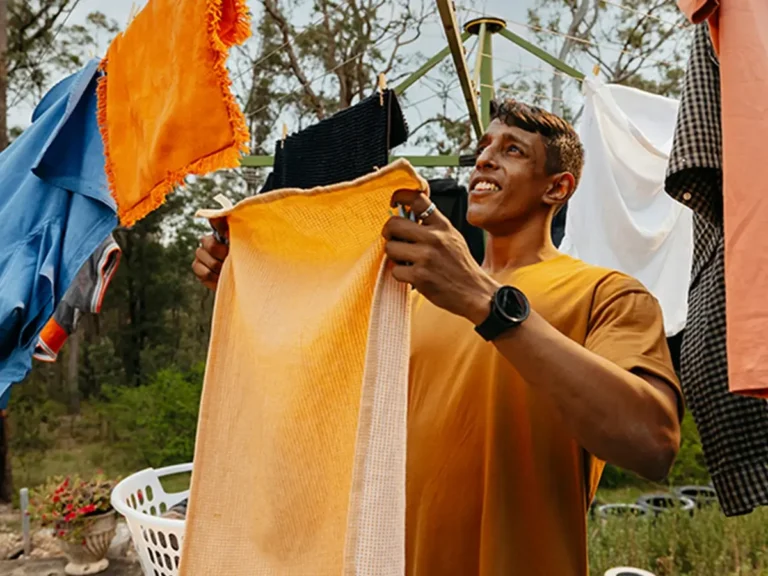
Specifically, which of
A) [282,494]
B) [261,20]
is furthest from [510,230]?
[261,20]

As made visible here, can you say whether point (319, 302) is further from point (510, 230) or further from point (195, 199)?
point (195, 199)

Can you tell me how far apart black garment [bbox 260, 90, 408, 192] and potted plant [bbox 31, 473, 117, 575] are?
319 cm

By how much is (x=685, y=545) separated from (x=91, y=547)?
351 centimetres

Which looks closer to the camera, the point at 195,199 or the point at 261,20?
the point at 261,20

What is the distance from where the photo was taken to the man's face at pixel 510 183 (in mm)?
1526

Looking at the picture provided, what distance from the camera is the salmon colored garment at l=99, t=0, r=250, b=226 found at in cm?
122

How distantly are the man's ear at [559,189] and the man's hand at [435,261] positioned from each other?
640 millimetres

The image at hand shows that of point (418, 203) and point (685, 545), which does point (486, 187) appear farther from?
point (685, 545)

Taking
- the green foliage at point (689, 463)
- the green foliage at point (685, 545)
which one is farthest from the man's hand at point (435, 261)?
the green foliage at point (689, 463)

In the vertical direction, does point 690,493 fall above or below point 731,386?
below

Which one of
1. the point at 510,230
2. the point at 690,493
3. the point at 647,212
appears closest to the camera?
the point at 510,230

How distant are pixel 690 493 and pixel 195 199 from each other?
941 cm

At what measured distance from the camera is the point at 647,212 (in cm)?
301

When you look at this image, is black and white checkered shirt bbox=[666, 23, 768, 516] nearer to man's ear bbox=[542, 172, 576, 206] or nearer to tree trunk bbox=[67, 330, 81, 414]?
man's ear bbox=[542, 172, 576, 206]
